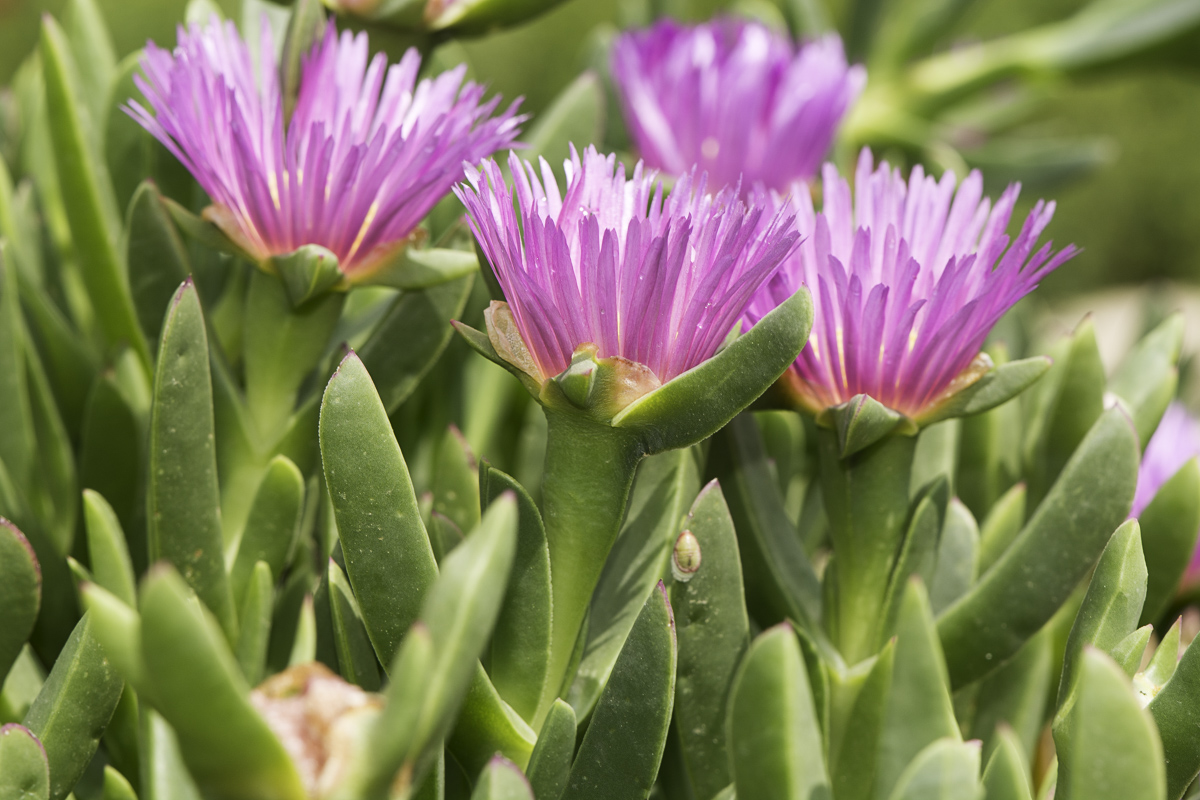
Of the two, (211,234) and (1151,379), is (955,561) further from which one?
(211,234)

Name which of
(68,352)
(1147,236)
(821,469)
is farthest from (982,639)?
(1147,236)

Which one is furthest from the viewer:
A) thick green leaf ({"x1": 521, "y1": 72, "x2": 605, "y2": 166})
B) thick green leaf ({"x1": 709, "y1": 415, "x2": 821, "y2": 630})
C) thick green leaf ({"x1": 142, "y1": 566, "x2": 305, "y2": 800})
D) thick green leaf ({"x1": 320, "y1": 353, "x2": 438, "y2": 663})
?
thick green leaf ({"x1": 521, "y1": 72, "x2": 605, "y2": 166})

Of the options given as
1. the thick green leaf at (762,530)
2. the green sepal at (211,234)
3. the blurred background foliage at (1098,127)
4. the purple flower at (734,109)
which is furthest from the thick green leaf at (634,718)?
the blurred background foliage at (1098,127)

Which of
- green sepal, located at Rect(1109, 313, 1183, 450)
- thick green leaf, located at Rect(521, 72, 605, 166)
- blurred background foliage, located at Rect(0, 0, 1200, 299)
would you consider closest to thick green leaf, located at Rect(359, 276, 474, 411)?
thick green leaf, located at Rect(521, 72, 605, 166)

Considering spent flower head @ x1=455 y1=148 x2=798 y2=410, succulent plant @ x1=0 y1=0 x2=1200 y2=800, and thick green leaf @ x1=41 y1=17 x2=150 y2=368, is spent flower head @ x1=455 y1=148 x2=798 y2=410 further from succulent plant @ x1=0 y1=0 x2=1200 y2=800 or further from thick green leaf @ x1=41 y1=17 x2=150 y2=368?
thick green leaf @ x1=41 y1=17 x2=150 y2=368

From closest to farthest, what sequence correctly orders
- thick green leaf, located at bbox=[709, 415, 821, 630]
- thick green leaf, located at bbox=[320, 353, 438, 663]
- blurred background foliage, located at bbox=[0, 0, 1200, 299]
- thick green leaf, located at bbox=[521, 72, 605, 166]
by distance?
thick green leaf, located at bbox=[320, 353, 438, 663] → thick green leaf, located at bbox=[709, 415, 821, 630] → thick green leaf, located at bbox=[521, 72, 605, 166] → blurred background foliage, located at bbox=[0, 0, 1200, 299]
